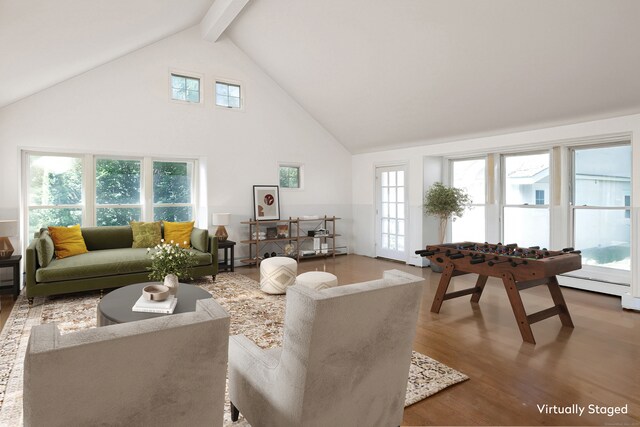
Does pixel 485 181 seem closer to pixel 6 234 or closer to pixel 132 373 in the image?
pixel 132 373

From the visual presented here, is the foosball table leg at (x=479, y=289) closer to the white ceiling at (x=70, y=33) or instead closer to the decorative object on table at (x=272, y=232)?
the decorative object on table at (x=272, y=232)

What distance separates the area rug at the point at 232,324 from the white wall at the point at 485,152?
3.29 meters

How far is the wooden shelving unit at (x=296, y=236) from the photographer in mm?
7219

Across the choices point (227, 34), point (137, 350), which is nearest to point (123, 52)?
point (227, 34)

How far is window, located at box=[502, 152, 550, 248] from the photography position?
6.03 m

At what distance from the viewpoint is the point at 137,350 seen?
1209 millimetres

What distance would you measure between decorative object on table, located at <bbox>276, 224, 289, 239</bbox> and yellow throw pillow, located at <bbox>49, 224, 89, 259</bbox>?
3.31 meters

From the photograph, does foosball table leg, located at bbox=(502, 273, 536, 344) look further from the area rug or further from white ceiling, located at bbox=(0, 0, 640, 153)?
white ceiling, located at bbox=(0, 0, 640, 153)

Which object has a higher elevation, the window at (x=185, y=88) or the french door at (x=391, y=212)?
the window at (x=185, y=88)

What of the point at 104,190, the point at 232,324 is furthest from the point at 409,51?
the point at 104,190

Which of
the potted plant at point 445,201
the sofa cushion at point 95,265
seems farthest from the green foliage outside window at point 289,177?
the sofa cushion at point 95,265

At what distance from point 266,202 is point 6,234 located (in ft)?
12.9

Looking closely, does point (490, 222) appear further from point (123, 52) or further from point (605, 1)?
point (123, 52)

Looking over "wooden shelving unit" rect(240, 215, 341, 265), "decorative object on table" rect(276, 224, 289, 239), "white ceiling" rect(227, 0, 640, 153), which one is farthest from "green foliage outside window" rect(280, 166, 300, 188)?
"white ceiling" rect(227, 0, 640, 153)
